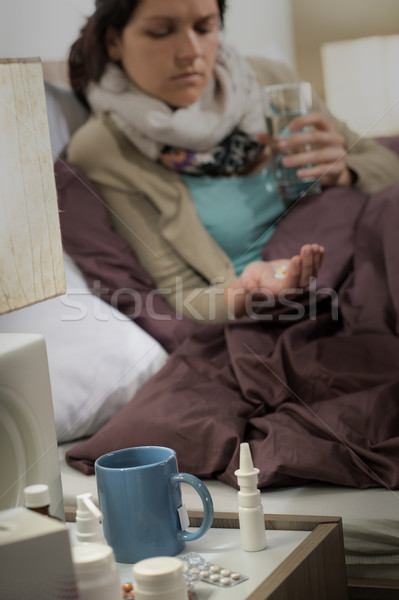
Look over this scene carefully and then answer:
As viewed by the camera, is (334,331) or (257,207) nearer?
(334,331)

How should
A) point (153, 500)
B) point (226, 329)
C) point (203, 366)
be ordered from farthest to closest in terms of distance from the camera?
point (226, 329)
point (203, 366)
point (153, 500)

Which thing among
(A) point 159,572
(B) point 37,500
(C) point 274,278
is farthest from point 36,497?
(C) point 274,278

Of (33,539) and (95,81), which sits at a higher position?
(95,81)

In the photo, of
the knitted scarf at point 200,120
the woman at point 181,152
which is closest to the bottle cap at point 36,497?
the woman at point 181,152

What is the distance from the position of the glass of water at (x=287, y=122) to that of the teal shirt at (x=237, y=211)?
1.3 inches

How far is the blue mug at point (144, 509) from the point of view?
66 centimetres

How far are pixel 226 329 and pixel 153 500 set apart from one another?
647mm

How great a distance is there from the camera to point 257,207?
160cm

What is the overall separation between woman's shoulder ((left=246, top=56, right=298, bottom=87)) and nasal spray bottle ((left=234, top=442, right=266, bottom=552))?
1.16 meters

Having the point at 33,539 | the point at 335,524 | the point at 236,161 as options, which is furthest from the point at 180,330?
the point at 33,539

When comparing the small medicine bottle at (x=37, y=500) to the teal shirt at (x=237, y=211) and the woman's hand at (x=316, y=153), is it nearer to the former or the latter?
the teal shirt at (x=237, y=211)

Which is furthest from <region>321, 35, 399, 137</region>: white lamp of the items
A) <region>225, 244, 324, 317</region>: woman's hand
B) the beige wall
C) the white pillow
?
the white pillow

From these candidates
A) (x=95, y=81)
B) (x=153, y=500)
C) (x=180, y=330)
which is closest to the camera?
(x=153, y=500)

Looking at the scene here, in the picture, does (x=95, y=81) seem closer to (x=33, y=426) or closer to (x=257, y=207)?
(x=257, y=207)
